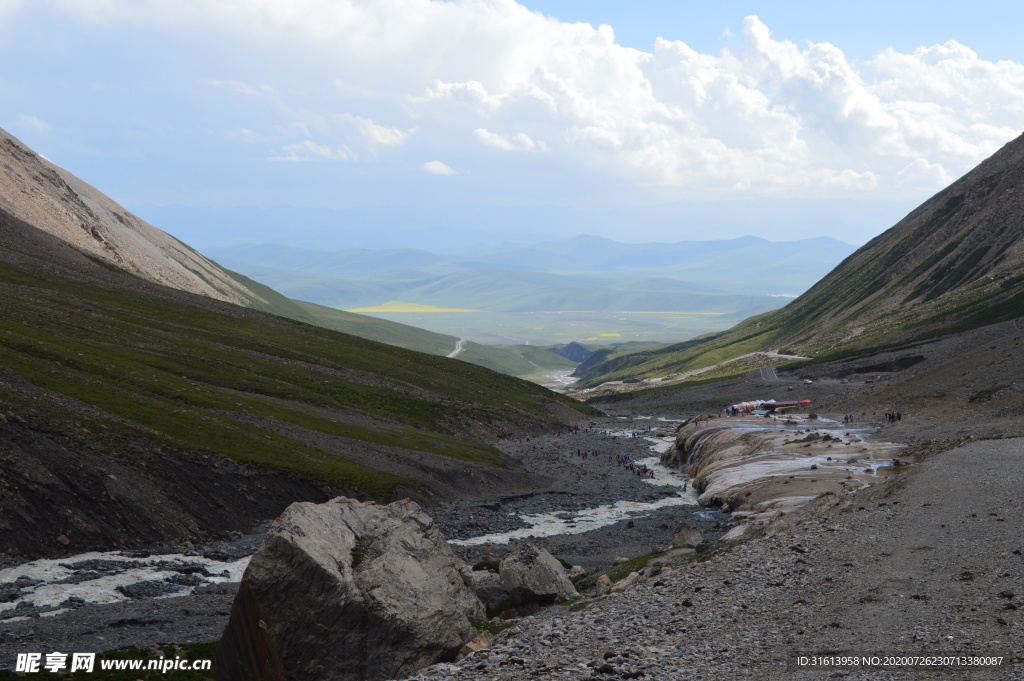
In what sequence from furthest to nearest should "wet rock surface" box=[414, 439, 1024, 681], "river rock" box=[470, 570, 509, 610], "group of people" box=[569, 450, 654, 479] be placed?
"group of people" box=[569, 450, 654, 479] → "river rock" box=[470, 570, 509, 610] → "wet rock surface" box=[414, 439, 1024, 681]

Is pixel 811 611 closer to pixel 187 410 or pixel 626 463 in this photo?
pixel 187 410

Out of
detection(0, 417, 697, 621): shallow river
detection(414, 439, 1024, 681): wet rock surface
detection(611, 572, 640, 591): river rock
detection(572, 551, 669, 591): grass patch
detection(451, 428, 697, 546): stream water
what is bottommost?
detection(451, 428, 697, 546): stream water

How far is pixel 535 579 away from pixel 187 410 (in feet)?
183

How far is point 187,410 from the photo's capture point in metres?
82.2

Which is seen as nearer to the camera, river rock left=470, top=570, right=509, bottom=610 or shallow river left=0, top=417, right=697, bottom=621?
river rock left=470, top=570, right=509, bottom=610

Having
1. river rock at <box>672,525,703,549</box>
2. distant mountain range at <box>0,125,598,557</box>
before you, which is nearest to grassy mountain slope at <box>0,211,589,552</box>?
distant mountain range at <box>0,125,598,557</box>

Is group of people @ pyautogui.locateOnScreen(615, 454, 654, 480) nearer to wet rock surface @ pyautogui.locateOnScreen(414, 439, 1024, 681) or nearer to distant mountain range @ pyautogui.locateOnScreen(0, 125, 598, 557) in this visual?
distant mountain range @ pyautogui.locateOnScreen(0, 125, 598, 557)

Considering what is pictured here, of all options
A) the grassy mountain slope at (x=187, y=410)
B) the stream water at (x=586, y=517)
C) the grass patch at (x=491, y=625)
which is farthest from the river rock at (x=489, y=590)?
the grassy mountain slope at (x=187, y=410)

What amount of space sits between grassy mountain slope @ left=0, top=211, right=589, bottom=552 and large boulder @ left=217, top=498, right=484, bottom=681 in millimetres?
27160

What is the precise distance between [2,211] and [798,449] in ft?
552

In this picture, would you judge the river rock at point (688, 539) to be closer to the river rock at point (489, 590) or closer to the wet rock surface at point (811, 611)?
the wet rock surface at point (811, 611)

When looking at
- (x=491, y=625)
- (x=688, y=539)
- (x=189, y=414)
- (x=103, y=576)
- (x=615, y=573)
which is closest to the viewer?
(x=491, y=625)

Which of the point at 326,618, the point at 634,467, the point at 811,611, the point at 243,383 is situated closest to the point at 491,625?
the point at 326,618

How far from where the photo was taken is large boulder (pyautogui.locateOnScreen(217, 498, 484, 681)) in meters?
27.9
